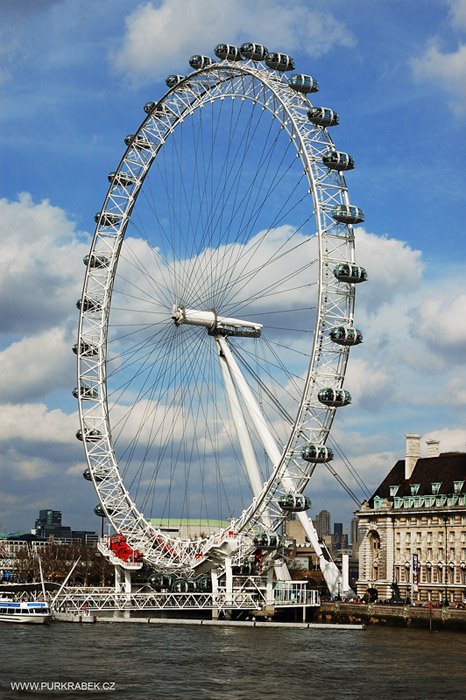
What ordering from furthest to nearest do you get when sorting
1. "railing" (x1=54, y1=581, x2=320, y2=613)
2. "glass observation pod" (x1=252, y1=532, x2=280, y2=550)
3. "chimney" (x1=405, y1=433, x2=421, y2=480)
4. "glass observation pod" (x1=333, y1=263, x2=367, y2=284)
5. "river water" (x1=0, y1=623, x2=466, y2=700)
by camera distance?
"chimney" (x1=405, y1=433, x2=421, y2=480), "railing" (x1=54, y1=581, x2=320, y2=613), "glass observation pod" (x1=252, y1=532, x2=280, y2=550), "glass observation pod" (x1=333, y1=263, x2=367, y2=284), "river water" (x1=0, y1=623, x2=466, y2=700)

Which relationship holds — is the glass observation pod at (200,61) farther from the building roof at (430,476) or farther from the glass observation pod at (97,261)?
the building roof at (430,476)

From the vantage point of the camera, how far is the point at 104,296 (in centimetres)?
9500

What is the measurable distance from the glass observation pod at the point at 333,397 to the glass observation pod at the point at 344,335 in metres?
3.03

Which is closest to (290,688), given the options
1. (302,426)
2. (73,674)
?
(73,674)

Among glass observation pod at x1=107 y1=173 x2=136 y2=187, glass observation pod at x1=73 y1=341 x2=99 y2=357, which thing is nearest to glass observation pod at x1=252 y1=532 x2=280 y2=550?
glass observation pod at x1=73 y1=341 x2=99 y2=357

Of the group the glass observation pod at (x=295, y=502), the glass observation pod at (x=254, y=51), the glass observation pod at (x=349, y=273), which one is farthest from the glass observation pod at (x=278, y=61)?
the glass observation pod at (x=295, y=502)

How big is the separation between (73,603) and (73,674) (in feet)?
125

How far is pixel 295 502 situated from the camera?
79.7m

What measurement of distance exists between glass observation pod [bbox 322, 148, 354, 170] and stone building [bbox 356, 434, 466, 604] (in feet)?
103

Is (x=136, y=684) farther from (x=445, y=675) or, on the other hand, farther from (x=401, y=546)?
(x=401, y=546)

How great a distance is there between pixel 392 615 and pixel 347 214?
1133 inches

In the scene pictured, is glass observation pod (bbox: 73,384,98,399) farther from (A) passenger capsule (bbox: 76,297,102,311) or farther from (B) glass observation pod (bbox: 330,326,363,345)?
(B) glass observation pod (bbox: 330,326,363,345)

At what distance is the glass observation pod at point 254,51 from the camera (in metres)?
79.0

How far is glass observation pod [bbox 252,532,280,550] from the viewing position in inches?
3285
